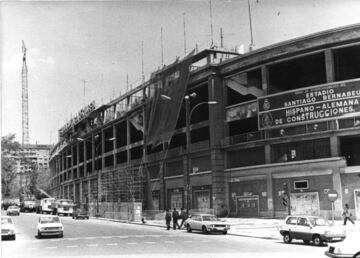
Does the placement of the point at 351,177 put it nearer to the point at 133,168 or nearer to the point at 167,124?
the point at 167,124

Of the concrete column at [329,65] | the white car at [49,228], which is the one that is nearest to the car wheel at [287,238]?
the white car at [49,228]

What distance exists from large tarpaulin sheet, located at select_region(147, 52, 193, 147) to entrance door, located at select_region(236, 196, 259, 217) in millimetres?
11747

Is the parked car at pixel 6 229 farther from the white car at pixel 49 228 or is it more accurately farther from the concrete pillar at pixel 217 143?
the concrete pillar at pixel 217 143

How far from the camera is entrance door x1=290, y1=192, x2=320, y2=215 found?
44594 mm

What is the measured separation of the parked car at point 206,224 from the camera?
110 ft

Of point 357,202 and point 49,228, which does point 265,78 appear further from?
point 49,228

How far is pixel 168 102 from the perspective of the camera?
192 feet

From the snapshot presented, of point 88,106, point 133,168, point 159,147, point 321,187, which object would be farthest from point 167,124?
point 88,106

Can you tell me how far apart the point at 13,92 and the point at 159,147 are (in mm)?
44452

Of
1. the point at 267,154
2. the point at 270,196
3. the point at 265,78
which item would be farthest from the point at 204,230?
the point at 265,78

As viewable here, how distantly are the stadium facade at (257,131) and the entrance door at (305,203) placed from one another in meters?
0.09

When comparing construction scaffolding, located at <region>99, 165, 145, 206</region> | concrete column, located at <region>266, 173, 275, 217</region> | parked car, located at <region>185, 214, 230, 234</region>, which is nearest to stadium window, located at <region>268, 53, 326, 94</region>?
concrete column, located at <region>266, 173, 275, 217</region>

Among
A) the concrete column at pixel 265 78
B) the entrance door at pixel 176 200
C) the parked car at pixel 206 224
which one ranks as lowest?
the parked car at pixel 206 224

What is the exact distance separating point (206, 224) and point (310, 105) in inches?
675
